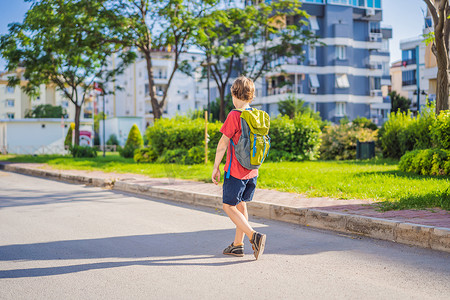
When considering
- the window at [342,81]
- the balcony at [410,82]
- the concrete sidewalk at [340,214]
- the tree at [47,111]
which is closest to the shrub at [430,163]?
the concrete sidewalk at [340,214]

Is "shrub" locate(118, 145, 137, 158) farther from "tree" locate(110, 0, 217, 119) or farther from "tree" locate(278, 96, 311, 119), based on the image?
"tree" locate(278, 96, 311, 119)

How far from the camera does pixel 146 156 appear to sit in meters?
21.1

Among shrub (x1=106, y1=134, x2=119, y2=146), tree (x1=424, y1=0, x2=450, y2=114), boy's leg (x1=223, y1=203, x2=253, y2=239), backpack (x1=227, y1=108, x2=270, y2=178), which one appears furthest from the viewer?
shrub (x1=106, y1=134, x2=119, y2=146)

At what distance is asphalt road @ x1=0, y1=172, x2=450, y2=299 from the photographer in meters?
3.88

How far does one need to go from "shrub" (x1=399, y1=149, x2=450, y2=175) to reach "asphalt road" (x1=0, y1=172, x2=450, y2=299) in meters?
5.63

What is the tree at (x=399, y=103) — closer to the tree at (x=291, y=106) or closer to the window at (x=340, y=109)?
the window at (x=340, y=109)

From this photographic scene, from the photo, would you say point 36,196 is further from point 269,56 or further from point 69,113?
point 69,113

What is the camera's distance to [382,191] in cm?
862

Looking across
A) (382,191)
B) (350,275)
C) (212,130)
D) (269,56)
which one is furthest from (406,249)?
(269,56)

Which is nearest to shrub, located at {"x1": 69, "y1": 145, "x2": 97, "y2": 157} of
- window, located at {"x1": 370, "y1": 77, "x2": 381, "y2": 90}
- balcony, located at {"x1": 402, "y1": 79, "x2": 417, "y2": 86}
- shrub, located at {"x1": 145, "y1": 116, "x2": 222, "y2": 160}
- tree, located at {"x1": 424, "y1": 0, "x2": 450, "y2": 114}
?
shrub, located at {"x1": 145, "y1": 116, "x2": 222, "y2": 160}

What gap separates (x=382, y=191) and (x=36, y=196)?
7.54 m

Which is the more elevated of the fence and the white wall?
the white wall

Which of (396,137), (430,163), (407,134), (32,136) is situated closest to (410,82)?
(32,136)

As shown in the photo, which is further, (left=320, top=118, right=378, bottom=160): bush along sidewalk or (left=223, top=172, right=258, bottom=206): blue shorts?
(left=320, top=118, right=378, bottom=160): bush along sidewalk
